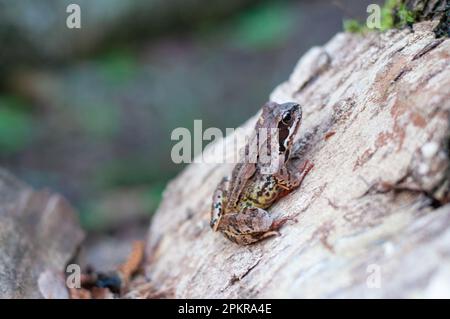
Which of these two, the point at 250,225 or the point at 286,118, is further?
the point at 286,118

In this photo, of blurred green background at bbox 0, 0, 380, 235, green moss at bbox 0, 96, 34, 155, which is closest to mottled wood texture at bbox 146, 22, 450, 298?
blurred green background at bbox 0, 0, 380, 235

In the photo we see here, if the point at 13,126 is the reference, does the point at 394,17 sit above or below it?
above

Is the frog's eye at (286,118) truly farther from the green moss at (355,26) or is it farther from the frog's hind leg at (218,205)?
the green moss at (355,26)

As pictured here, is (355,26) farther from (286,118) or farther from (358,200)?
(358,200)

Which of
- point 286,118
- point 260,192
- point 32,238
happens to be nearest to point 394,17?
point 286,118

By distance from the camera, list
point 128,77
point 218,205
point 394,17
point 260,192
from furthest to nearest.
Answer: point 128,77, point 394,17, point 218,205, point 260,192

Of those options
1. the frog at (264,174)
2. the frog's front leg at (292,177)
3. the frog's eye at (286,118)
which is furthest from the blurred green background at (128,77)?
the frog's front leg at (292,177)

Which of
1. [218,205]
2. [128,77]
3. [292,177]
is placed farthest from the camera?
[128,77]
